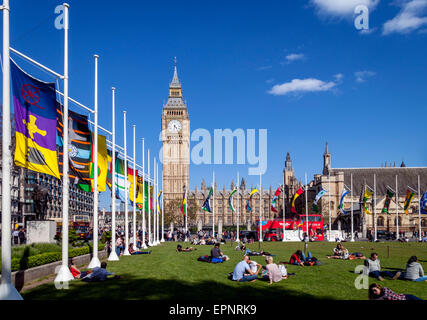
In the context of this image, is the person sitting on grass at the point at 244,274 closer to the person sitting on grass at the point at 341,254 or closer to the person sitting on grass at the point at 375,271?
the person sitting on grass at the point at 375,271

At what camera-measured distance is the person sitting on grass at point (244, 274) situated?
16.8 metres

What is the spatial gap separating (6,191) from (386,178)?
109 m

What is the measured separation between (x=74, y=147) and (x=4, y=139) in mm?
8518

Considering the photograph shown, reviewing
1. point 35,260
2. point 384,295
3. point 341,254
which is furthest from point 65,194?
point 341,254

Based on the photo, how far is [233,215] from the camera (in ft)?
541

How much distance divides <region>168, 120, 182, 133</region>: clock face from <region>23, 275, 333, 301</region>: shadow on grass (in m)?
139

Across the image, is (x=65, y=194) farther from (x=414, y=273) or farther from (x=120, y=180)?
(x=120, y=180)

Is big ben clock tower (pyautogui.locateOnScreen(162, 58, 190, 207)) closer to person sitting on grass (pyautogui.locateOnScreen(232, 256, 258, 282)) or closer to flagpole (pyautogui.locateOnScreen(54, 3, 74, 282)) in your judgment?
flagpole (pyautogui.locateOnScreen(54, 3, 74, 282))

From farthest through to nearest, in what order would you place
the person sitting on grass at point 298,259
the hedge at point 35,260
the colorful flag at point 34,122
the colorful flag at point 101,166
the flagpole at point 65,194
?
the colorful flag at point 101,166 → the person sitting on grass at point 298,259 → the flagpole at point 65,194 → the hedge at point 35,260 → the colorful flag at point 34,122

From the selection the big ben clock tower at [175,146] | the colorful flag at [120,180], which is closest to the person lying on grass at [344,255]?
the colorful flag at [120,180]

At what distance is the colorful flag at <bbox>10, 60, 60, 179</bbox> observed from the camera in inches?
560

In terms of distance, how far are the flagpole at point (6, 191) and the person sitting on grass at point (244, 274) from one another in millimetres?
7734
